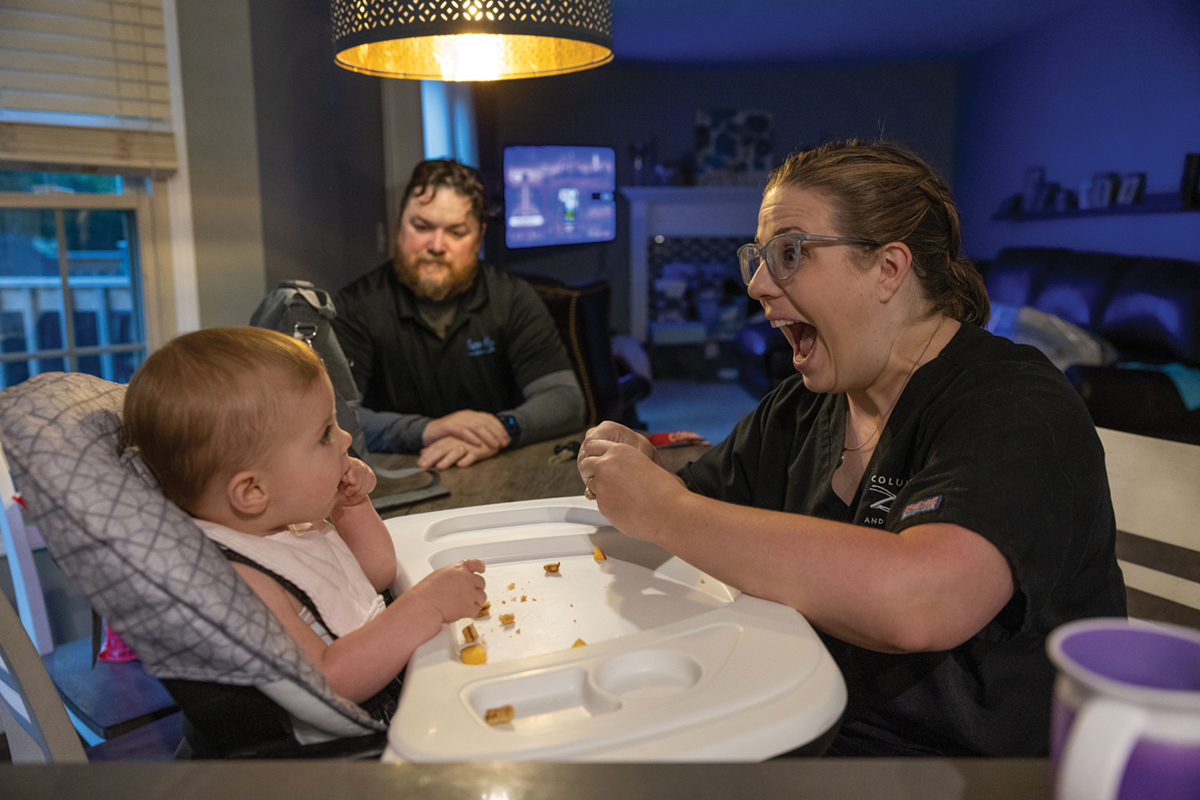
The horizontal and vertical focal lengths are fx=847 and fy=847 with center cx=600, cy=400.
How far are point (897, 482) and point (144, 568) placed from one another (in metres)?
0.83

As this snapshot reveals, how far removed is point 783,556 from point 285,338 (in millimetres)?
607

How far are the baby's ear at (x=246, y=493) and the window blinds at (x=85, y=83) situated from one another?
1899 mm

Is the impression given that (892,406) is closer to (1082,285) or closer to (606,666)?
(606,666)

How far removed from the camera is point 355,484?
107 cm

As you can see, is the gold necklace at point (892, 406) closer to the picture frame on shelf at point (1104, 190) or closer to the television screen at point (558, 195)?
the picture frame on shelf at point (1104, 190)

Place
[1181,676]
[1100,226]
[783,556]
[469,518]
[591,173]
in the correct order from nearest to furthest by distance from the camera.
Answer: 1. [1181,676]
2. [783,556]
3. [469,518]
4. [1100,226]
5. [591,173]

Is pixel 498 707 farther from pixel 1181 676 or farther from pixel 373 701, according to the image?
pixel 1181 676

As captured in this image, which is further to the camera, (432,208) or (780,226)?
(432,208)

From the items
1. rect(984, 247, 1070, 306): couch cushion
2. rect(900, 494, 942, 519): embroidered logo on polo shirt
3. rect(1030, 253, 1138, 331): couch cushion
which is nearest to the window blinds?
rect(900, 494, 942, 519): embroidered logo on polo shirt

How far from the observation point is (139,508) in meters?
0.76

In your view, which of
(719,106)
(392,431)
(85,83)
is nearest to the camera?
(392,431)

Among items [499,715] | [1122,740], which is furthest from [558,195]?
[1122,740]

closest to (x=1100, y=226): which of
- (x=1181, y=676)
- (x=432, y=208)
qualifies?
(x=432, y=208)

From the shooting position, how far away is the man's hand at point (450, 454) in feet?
5.82
